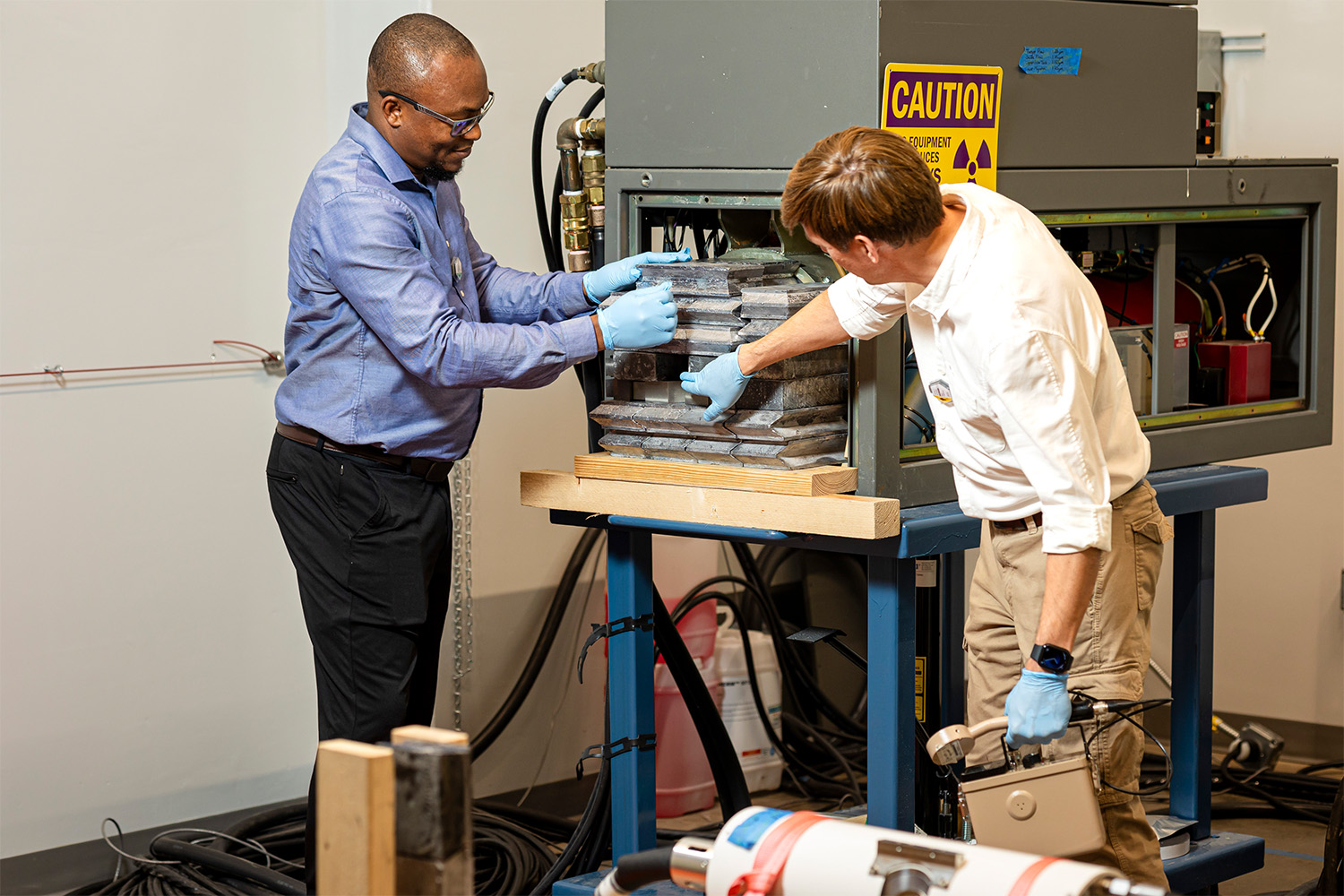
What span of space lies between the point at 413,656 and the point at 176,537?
1010 mm

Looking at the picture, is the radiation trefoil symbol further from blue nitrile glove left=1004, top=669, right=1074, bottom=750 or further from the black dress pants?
the black dress pants

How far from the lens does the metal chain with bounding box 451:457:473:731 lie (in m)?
3.57

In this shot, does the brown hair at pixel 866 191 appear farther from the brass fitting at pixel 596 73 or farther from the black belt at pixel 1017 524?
the brass fitting at pixel 596 73

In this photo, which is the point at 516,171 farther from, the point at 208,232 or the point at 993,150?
the point at 993,150

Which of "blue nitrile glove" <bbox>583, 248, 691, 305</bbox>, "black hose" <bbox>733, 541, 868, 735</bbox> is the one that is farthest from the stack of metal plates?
"black hose" <bbox>733, 541, 868, 735</bbox>

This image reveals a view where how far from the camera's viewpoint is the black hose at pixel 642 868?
1.57 m

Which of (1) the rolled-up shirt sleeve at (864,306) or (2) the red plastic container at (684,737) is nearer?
(1) the rolled-up shirt sleeve at (864,306)

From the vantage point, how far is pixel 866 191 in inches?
78.4

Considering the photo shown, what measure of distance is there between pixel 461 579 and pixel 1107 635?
1.79 metres

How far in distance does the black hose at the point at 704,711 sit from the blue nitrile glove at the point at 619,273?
24.4 inches

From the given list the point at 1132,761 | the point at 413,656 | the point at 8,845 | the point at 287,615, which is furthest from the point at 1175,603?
the point at 8,845

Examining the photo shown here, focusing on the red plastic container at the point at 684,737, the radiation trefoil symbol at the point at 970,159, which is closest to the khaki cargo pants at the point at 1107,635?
the radiation trefoil symbol at the point at 970,159

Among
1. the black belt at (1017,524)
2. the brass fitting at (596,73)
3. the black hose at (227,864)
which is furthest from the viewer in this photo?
the black hose at (227,864)

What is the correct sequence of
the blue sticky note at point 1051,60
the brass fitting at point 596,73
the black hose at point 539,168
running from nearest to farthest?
the blue sticky note at point 1051,60, the brass fitting at point 596,73, the black hose at point 539,168
